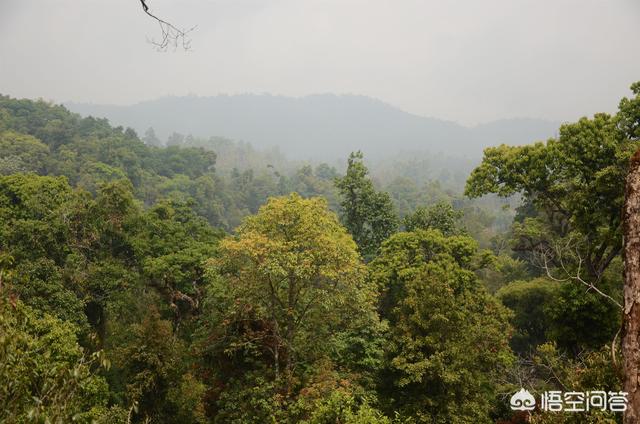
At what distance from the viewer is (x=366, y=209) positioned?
73.5ft

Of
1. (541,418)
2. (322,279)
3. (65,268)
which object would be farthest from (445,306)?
(65,268)

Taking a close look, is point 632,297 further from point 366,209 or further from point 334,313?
point 366,209

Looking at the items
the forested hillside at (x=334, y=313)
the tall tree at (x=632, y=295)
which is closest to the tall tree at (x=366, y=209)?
the forested hillside at (x=334, y=313)

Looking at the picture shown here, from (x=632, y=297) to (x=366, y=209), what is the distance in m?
18.9

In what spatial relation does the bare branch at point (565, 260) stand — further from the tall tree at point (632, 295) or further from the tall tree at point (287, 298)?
the tall tree at point (287, 298)

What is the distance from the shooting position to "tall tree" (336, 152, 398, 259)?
880 inches

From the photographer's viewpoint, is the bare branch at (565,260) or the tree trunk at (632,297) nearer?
the tree trunk at (632,297)

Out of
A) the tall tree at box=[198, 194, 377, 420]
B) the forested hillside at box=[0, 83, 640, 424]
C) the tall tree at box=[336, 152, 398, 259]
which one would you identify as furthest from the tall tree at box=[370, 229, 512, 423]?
the tall tree at box=[336, 152, 398, 259]

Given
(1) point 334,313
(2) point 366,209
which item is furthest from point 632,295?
(2) point 366,209

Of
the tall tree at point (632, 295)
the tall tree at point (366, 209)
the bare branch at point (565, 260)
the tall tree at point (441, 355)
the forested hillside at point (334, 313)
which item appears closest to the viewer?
the tall tree at point (632, 295)

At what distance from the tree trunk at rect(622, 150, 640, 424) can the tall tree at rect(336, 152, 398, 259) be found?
18.6 meters

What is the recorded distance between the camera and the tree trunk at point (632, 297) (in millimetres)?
3449

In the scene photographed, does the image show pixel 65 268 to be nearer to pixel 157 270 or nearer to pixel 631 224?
pixel 157 270

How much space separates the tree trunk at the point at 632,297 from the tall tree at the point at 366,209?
1862 centimetres
